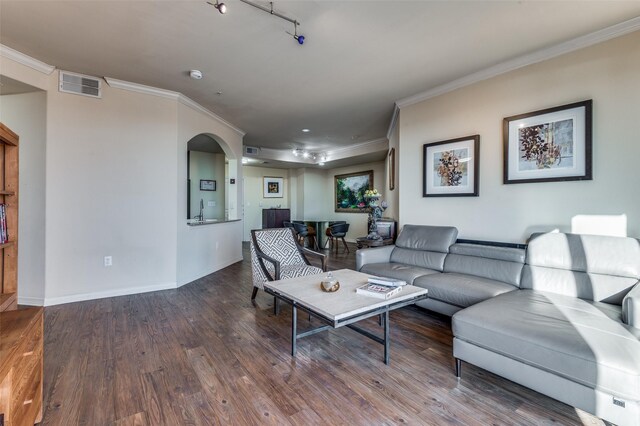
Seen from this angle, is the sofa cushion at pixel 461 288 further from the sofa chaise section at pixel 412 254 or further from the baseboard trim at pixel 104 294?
the baseboard trim at pixel 104 294

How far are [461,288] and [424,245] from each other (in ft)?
3.01

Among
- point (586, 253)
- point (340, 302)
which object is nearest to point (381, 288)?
point (340, 302)

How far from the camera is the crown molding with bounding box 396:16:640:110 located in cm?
230

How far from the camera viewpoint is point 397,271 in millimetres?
2990

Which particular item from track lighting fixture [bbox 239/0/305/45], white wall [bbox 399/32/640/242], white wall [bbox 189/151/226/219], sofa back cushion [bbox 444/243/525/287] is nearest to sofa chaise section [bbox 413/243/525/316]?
sofa back cushion [bbox 444/243/525/287]

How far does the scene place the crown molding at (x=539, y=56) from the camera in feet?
7.55

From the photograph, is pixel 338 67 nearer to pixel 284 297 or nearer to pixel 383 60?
pixel 383 60

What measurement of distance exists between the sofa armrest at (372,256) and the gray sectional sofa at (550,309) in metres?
0.17

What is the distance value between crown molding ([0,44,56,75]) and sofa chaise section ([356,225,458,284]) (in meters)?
3.96

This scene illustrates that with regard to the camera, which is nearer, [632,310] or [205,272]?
[632,310]

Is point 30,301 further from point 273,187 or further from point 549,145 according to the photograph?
point 273,187

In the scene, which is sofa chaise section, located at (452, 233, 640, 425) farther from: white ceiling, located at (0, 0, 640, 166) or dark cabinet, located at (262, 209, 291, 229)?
dark cabinet, located at (262, 209, 291, 229)

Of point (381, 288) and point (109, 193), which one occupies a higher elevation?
point (109, 193)

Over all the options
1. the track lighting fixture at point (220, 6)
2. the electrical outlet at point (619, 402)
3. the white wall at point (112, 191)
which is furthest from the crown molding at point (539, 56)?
the white wall at point (112, 191)
